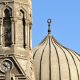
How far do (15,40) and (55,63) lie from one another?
7200 mm

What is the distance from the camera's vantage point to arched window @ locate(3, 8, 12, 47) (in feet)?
136

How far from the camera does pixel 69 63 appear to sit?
48375 millimetres

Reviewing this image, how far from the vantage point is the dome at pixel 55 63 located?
47.7 m

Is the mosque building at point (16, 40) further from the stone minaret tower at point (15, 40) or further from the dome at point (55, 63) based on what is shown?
the dome at point (55, 63)

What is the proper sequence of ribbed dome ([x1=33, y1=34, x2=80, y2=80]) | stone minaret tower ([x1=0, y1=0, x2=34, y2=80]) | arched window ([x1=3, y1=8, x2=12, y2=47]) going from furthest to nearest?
ribbed dome ([x1=33, y1=34, x2=80, y2=80]), arched window ([x1=3, y1=8, x2=12, y2=47]), stone minaret tower ([x1=0, y1=0, x2=34, y2=80])

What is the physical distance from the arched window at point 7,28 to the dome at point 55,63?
Answer: 6.41 m

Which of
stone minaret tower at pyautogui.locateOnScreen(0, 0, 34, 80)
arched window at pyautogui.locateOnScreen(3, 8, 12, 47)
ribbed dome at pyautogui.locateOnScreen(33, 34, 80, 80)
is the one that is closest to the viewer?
stone minaret tower at pyautogui.locateOnScreen(0, 0, 34, 80)

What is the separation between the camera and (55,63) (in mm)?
48031

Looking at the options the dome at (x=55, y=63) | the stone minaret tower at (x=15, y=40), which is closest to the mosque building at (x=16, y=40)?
the stone minaret tower at (x=15, y=40)

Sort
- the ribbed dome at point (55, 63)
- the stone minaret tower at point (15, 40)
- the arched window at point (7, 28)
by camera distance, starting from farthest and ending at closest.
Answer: the ribbed dome at point (55, 63) → the arched window at point (7, 28) → the stone minaret tower at point (15, 40)

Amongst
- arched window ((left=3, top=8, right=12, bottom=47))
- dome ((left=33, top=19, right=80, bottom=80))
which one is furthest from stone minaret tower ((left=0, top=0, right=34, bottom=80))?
dome ((left=33, top=19, right=80, bottom=80))

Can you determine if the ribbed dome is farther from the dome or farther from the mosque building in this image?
the mosque building

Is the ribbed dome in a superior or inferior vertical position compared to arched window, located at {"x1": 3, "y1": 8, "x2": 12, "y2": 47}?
inferior

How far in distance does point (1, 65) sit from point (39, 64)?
731 centimetres
